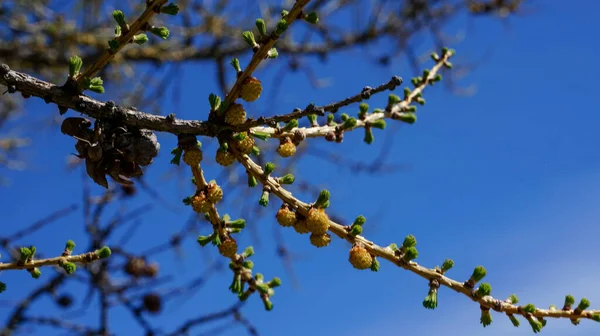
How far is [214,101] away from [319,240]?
0.65 metres

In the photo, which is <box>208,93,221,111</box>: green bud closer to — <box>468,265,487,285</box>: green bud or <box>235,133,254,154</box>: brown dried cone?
<box>235,133,254,154</box>: brown dried cone

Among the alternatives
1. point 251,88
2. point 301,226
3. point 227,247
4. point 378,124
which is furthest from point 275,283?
point 251,88

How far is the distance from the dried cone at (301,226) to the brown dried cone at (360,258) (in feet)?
0.63

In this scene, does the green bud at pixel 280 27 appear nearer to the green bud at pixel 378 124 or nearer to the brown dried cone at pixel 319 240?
the brown dried cone at pixel 319 240

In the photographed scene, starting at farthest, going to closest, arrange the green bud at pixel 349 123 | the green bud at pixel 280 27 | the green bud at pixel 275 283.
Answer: the green bud at pixel 275 283 < the green bud at pixel 349 123 < the green bud at pixel 280 27

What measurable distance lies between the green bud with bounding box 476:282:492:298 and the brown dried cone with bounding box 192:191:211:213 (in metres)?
1.06

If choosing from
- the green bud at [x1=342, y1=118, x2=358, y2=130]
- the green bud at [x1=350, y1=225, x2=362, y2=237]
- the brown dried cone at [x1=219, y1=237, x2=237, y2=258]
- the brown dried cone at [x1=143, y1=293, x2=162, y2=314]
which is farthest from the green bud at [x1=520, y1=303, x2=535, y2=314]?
the brown dried cone at [x1=143, y1=293, x2=162, y2=314]

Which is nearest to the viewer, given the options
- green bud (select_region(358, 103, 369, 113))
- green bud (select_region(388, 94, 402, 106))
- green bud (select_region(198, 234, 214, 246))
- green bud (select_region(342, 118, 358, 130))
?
green bud (select_region(198, 234, 214, 246))

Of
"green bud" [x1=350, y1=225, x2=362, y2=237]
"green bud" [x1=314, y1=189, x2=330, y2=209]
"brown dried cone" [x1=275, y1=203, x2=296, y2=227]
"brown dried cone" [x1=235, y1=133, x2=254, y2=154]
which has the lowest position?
"green bud" [x1=350, y1=225, x2=362, y2=237]

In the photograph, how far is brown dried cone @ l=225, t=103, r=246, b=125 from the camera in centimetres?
202

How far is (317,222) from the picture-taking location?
209 centimetres

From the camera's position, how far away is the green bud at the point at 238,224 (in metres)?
2.30

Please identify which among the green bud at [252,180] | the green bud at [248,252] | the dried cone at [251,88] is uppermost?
the dried cone at [251,88]

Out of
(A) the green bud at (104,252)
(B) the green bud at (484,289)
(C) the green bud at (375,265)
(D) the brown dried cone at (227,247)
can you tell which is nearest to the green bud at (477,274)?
(B) the green bud at (484,289)
